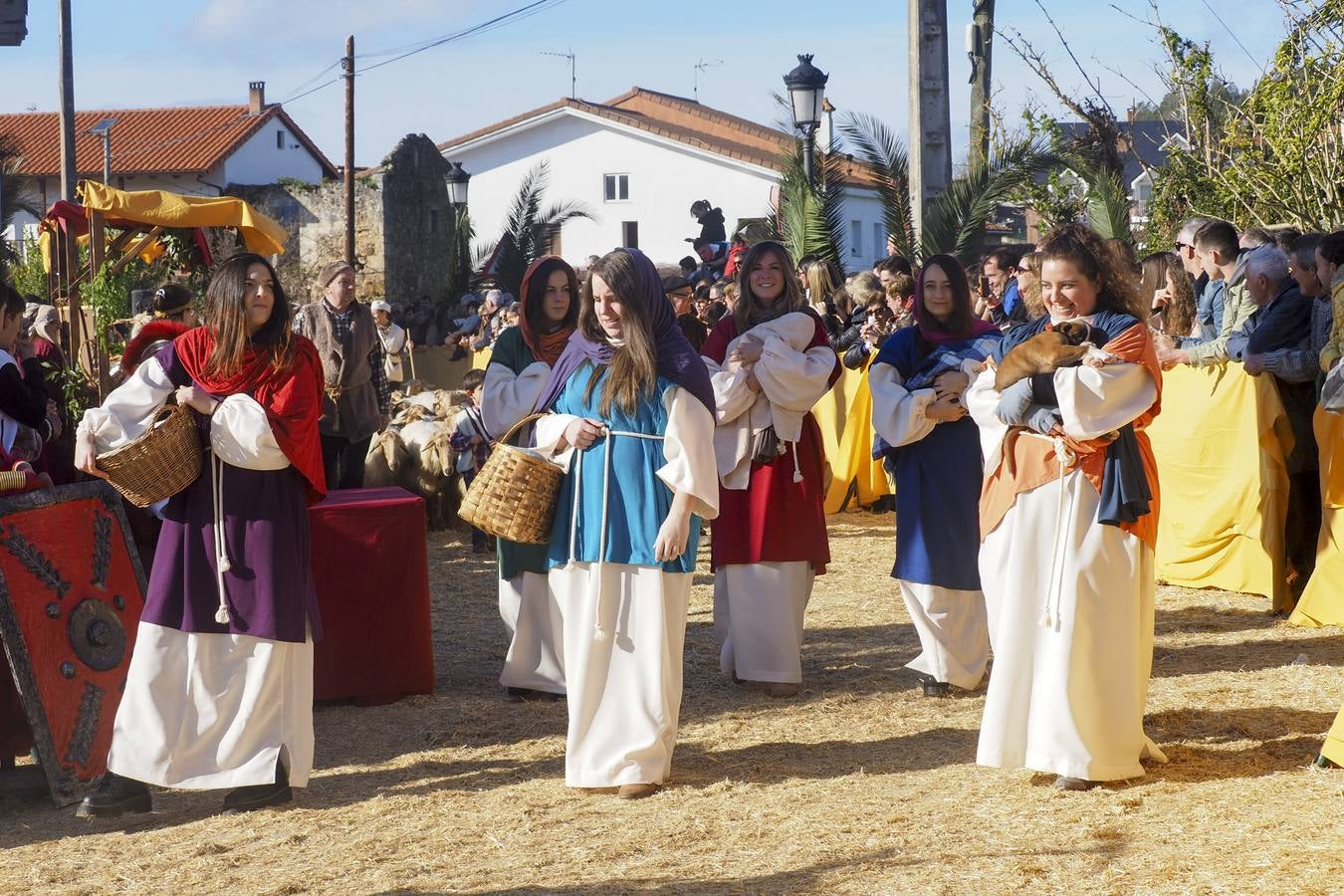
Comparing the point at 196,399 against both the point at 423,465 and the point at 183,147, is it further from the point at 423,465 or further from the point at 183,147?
the point at 183,147

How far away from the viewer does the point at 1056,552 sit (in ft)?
16.5

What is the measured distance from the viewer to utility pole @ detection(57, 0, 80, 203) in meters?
18.1

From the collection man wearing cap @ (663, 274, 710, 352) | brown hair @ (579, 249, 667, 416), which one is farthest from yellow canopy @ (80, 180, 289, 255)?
brown hair @ (579, 249, 667, 416)

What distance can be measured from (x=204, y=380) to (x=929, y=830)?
2736 millimetres

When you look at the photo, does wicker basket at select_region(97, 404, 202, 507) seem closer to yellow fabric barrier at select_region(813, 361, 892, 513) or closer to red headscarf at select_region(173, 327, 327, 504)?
red headscarf at select_region(173, 327, 327, 504)

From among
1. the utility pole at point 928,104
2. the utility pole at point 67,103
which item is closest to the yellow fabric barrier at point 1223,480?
the utility pole at point 928,104

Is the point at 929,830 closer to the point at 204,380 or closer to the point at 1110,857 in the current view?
the point at 1110,857

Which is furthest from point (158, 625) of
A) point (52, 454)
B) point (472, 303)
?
point (472, 303)

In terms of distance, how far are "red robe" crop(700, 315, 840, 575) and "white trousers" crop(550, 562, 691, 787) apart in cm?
159

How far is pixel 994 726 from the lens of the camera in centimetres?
513

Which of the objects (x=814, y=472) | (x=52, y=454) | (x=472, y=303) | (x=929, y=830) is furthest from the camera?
(x=472, y=303)

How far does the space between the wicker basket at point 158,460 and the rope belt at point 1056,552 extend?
278 centimetres

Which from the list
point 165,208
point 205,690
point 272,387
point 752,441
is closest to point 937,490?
point 752,441

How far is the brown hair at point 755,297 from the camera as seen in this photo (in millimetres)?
6898
